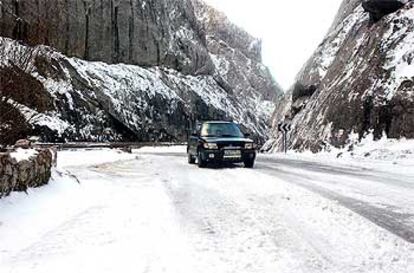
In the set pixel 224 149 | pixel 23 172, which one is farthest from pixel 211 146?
pixel 23 172

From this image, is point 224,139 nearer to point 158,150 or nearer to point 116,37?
point 158,150

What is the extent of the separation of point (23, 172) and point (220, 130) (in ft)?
36.5

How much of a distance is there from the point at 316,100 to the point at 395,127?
12.9 meters

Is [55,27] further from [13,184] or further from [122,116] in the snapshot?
[122,116]

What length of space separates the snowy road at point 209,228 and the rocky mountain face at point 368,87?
41.2ft

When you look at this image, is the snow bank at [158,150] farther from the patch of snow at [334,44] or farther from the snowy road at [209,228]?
the snowy road at [209,228]

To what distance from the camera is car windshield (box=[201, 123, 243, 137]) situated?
18.8 m

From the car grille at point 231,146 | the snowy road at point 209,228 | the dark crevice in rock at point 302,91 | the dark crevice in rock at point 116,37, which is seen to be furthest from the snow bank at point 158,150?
the snowy road at point 209,228

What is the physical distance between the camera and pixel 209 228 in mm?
6840

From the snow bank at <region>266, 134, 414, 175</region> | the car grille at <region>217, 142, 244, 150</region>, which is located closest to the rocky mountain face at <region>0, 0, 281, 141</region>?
the car grille at <region>217, 142, 244, 150</region>

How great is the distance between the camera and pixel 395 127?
21906mm

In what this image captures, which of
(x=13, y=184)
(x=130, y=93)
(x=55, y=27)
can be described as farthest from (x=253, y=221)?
(x=130, y=93)

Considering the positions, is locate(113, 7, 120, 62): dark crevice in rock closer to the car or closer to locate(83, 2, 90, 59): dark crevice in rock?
locate(83, 2, 90, 59): dark crevice in rock

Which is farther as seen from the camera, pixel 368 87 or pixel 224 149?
pixel 368 87
